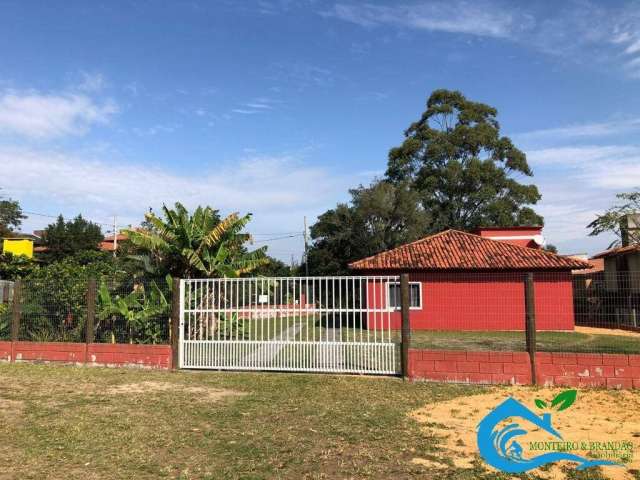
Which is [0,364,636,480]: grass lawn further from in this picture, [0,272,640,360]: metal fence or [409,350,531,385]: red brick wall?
[0,272,640,360]: metal fence

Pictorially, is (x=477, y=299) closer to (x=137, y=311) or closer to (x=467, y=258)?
(x=467, y=258)

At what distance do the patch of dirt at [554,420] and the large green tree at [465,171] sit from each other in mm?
30913

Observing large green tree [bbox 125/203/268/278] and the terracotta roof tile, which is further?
the terracotta roof tile

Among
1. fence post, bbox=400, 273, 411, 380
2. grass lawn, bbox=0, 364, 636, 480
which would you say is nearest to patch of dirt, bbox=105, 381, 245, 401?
grass lawn, bbox=0, 364, 636, 480

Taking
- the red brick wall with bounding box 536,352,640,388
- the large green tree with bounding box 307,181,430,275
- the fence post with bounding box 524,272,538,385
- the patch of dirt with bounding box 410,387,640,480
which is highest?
the large green tree with bounding box 307,181,430,275

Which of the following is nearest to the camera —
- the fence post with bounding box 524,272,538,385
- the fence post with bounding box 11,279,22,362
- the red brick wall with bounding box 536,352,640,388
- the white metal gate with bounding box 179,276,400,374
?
the red brick wall with bounding box 536,352,640,388

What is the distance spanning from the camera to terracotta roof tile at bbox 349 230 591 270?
71.2ft

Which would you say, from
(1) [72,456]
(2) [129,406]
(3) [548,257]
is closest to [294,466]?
(1) [72,456]

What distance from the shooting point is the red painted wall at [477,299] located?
1975 centimetres

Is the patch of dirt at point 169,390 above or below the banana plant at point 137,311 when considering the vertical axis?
below

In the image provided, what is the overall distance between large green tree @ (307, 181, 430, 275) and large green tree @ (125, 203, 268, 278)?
2268cm

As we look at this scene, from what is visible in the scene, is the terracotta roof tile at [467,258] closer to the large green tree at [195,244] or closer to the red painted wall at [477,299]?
the red painted wall at [477,299]

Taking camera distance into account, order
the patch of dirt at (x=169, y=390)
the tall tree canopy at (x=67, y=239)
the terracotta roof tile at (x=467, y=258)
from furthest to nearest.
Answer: the tall tree canopy at (x=67, y=239), the terracotta roof tile at (x=467, y=258), the patch of dirt at (x=169, y=390)

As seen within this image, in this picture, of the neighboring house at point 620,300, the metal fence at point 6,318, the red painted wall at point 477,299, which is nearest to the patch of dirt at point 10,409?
the metal fence at point 6,318
